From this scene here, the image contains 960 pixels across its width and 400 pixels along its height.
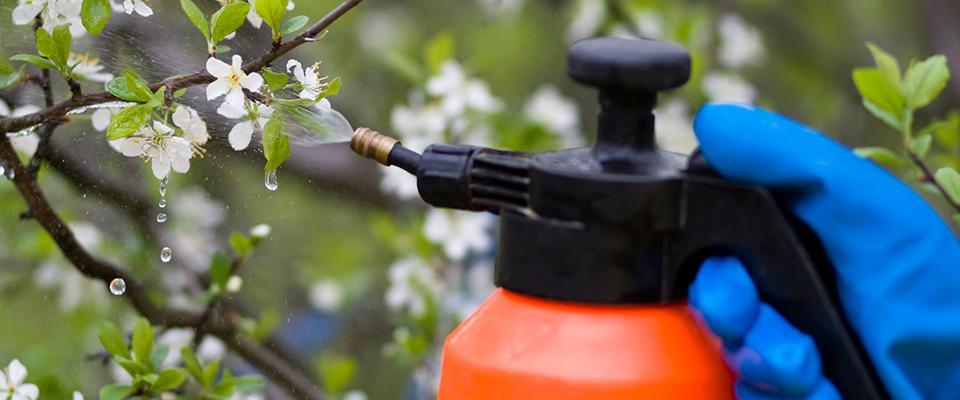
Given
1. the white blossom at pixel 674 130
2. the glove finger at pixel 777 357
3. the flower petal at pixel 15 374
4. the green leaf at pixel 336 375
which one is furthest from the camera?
the white blossom at pixel 674 130

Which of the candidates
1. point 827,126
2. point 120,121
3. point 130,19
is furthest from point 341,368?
point 827,126

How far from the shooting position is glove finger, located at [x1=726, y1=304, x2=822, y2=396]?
0.52 m

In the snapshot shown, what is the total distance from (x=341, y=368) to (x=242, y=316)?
106 millimetres

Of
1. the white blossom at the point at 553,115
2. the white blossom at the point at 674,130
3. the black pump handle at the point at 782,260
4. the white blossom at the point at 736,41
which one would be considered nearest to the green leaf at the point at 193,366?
the black pump handle at the point at 782,260

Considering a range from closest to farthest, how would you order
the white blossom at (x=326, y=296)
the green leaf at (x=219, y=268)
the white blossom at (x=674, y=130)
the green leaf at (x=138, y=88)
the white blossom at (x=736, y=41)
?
the green leaf at (x=138, y=88) < the green leaf at (x=219, y=268) < the white blossom at (x=326, y=296) < the white blossom at (x=674, y=130) < the white blossom at (x=736, y=41)

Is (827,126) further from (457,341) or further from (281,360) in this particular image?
(457,341)

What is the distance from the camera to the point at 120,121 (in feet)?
2.09

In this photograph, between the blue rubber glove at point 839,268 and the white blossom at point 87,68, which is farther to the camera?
the white blossom at point 87,68

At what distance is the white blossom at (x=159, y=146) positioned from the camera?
0.67m

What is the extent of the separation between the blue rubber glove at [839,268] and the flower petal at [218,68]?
A: 0.26 meters

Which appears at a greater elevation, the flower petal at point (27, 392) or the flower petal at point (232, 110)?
the flower petal at point (232, 110)

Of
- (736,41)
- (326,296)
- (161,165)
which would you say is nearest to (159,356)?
(161,165)

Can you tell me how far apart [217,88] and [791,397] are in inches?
13.0

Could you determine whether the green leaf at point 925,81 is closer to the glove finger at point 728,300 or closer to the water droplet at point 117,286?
the glove finger at point 728,300
